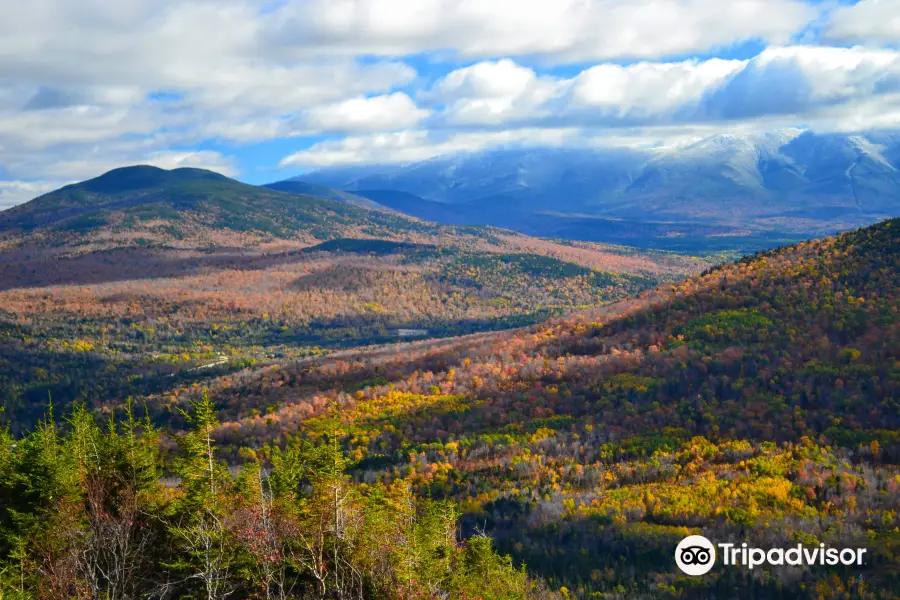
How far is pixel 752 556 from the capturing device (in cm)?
5728

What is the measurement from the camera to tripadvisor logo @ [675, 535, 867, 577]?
55.6 m

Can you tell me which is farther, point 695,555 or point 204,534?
point 695,555

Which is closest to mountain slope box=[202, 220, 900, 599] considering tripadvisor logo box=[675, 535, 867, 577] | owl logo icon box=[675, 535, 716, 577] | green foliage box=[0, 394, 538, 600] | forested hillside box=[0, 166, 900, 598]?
forested hillside box=[0, 166, 900, 598]

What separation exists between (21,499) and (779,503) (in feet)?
181

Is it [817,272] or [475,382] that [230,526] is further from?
[817,272]

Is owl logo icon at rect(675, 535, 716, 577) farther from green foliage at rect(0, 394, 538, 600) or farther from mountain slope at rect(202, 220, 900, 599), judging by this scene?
green foliage at rect(0, 394, 538, 600)

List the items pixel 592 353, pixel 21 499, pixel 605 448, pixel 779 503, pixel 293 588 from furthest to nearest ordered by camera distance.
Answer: pixel 592 353, pixel 605 448, pixel 779 503, pixel 21 499, pixel 293 588

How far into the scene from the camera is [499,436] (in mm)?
95562

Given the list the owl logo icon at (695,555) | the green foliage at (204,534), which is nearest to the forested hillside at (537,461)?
the green foliage at (204,534)

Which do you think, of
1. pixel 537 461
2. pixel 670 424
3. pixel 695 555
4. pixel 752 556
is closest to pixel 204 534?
pixel 695 555

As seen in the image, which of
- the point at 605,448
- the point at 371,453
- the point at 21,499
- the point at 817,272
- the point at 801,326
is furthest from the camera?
the point at 817,272

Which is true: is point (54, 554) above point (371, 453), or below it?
above

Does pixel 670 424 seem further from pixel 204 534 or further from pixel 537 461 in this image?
pixel 204 534

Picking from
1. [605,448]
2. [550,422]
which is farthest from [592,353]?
[605,448]
